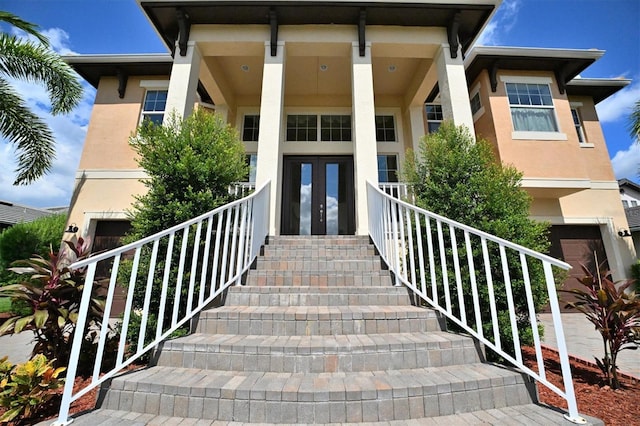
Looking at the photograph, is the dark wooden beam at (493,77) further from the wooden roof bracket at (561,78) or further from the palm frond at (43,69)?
the palm frond at (43,69)

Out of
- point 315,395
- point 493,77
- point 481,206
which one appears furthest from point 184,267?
point 493,77

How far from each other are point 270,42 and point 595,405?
7.16 metres

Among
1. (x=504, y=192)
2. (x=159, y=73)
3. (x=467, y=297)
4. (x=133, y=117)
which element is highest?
(x=159, y=73)

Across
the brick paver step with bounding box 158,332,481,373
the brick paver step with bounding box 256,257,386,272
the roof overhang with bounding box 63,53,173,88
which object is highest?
the roof overhang with bounding box 63,53,173,88

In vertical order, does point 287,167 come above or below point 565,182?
above

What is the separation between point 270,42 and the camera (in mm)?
5664

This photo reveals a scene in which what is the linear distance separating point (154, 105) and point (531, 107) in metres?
10.1

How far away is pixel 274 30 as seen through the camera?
557 cm

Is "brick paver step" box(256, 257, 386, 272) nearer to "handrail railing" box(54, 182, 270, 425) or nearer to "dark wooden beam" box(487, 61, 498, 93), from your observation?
"handrail railing" box(54, 182, 270, 425)

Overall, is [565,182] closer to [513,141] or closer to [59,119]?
[513,141]

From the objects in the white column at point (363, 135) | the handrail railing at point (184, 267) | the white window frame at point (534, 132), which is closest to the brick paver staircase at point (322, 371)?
the handrail railing at point (184, 267)

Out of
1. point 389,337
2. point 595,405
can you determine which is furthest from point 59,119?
point 595,405

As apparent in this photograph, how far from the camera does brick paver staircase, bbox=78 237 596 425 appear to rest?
1680 mm

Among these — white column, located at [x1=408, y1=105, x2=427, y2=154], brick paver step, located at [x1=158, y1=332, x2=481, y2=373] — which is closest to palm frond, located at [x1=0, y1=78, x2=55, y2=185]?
brick paver step, located at [x1=158, y1=332, x2=481, y2=373]
